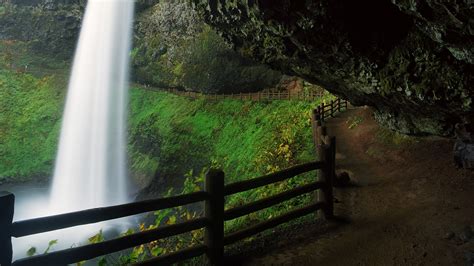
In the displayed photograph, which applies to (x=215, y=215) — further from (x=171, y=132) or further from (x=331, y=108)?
(x=171, y=132)

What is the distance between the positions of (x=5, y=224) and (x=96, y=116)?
23.4 meters

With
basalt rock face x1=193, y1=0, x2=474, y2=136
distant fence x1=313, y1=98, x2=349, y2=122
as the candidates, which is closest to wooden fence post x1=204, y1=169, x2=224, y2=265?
basalt rock face x1=193, y1=0, x2=474, y2=136

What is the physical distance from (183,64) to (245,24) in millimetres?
18246

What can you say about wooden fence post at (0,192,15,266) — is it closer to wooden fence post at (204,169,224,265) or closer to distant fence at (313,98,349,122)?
wooden fence post at (204,169,224,265)

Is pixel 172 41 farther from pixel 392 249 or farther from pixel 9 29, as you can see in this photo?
pixel 392 249

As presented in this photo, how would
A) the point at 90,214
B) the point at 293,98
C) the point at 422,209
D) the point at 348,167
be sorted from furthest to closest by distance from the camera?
the point at 293,98
the point at 348,167
the point at 422,209
the point at 90,214

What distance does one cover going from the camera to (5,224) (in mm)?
3824

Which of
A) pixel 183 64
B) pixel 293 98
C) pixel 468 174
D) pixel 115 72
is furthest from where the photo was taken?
pixel 115 72

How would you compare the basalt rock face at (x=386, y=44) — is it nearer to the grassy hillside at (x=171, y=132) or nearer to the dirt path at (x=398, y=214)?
the dirt path at (x=398, y=214)

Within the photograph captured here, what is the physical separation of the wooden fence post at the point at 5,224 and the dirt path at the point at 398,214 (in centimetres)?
316

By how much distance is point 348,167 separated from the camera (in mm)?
10906

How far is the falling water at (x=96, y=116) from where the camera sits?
22.5 m

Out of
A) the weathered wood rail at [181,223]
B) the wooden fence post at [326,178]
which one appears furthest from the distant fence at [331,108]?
the weathered wood rail at [181,223]

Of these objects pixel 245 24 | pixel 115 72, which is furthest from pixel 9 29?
pixel 245 24
